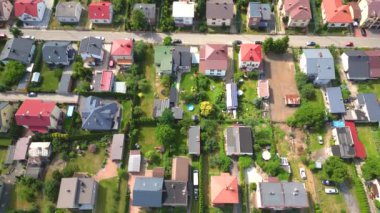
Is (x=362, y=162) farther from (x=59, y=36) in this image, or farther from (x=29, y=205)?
(x=59, y=36)

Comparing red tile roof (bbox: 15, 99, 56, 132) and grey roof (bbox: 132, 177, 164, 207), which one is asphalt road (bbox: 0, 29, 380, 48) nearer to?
red tile roof (bbox: 15, 99, 56, 132)

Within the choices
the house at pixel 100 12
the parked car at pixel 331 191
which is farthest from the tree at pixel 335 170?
the house at pixel 100 12

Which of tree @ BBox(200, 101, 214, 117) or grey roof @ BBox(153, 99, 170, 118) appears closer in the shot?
tree @ BBox(200, 101, 214, 117)

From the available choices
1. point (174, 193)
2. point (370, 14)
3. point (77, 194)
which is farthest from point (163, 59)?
point (370, 14)

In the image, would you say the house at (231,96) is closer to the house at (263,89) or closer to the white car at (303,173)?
the house at (263,89)

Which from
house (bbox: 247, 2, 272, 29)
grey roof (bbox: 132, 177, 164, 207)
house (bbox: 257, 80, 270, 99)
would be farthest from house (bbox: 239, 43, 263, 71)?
grey roof (bbox: 132, 177, 164, 207)
